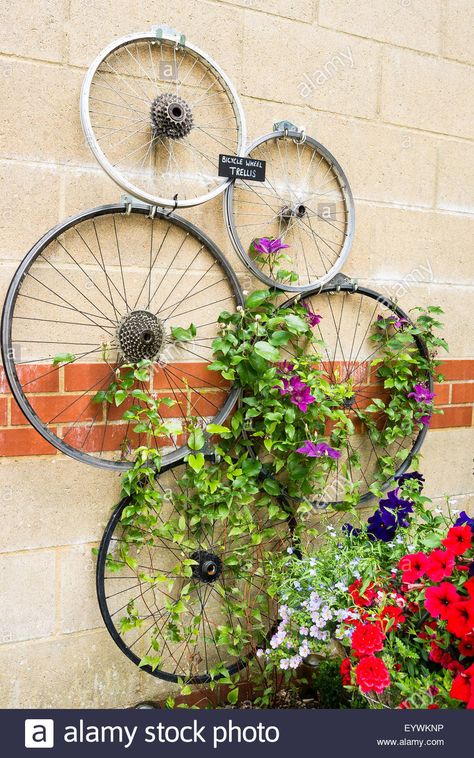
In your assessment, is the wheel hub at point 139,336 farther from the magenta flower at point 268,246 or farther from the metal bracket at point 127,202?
the magenta flower at point 268,246

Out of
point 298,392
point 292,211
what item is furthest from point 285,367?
point 292,211

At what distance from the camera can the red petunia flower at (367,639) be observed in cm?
167

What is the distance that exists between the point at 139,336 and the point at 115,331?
0.13 meters

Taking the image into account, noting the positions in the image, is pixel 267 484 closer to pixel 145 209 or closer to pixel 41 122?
pixel 145 209

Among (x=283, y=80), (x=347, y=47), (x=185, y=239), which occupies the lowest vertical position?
(x=185, y=239)

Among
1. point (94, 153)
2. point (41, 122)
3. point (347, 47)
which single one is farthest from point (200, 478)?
point (347, 47)

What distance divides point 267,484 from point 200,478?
10.0 inches

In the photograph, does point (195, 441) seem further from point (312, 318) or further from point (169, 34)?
point (169, 34)

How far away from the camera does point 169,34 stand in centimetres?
202

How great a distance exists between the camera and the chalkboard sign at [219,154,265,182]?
6.96ft

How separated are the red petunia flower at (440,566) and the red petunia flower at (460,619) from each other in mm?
Result: 78

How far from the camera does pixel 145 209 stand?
6.72ft

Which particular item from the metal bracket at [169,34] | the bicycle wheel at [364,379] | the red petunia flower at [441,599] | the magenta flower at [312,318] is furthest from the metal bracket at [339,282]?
the red petunia flower at [441,599]

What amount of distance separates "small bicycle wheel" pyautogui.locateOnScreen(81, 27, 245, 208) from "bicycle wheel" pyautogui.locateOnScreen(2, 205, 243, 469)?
134 mm
